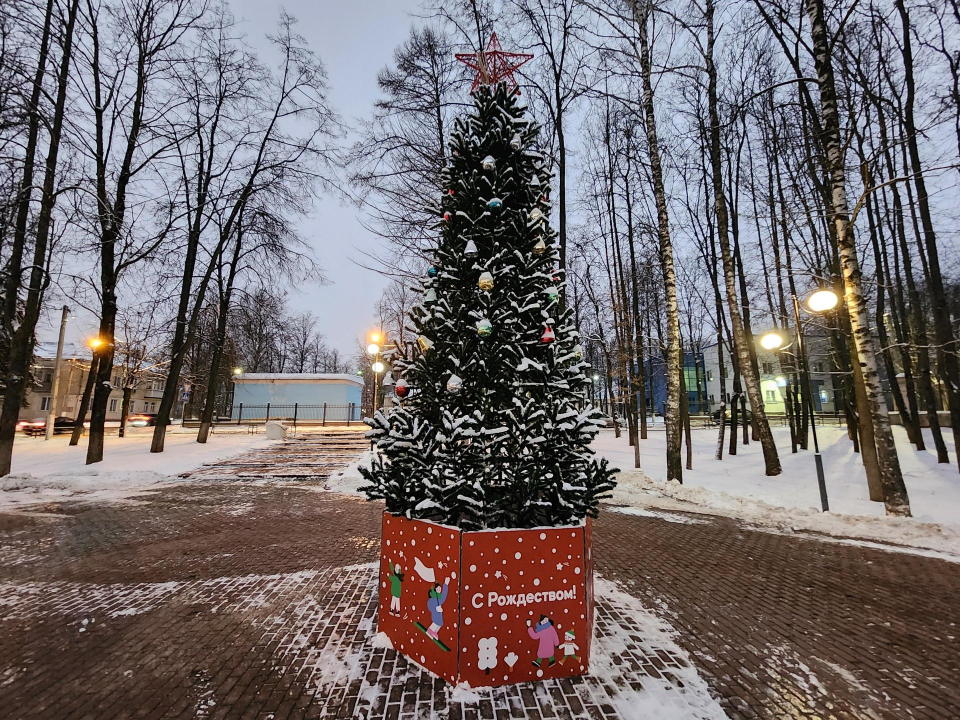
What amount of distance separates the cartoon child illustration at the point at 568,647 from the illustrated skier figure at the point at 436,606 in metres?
0.81

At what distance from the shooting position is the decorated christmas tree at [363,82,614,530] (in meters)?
3.16

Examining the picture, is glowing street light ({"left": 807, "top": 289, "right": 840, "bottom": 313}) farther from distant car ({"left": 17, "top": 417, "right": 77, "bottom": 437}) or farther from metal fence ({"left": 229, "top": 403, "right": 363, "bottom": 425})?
distant car ({"left": 17, "top": 417, "right": 77, "bottom": 437})

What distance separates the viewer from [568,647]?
111 inches

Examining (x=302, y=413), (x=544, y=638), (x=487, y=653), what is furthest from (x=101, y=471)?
(x=302, y=413)

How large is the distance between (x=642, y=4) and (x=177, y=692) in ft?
46.3

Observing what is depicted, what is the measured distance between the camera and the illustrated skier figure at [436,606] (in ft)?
9.10

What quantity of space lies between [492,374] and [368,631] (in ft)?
7.50

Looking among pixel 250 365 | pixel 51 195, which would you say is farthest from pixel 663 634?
pixel 250 365

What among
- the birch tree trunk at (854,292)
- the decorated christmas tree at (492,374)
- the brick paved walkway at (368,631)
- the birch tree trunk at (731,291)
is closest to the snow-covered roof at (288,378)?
the brick paved walkway at (368,631)

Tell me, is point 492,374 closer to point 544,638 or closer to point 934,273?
point 544,638

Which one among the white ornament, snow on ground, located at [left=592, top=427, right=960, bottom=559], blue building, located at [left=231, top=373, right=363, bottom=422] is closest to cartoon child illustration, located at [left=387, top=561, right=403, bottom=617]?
the white ornament

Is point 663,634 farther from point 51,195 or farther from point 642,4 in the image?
point 51,195

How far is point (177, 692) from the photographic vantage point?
105 inches

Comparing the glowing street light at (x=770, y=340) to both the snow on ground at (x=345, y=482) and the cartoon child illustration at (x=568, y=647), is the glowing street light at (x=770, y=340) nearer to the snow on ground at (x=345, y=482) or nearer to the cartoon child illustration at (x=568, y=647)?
the cartoon child illustration at (x=568, y=647)
